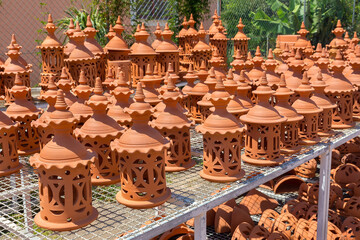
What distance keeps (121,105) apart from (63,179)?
98 centimetres

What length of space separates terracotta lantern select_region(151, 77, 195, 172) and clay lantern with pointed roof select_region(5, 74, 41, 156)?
1022mm

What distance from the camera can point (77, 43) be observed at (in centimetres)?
387

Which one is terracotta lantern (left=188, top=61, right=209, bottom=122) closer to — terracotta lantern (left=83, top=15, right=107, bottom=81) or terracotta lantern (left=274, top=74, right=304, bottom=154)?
terracotta lantern (left=274, top=74, right=304, bottom=154)

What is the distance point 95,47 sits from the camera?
165 inches

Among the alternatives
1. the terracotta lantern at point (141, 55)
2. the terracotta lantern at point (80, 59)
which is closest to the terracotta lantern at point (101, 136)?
the terracotta lantern at point (80, 59)

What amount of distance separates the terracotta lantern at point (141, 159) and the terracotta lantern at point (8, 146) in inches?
34.4

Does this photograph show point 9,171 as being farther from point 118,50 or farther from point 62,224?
point 118,50

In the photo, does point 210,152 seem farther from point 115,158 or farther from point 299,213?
point 299,213

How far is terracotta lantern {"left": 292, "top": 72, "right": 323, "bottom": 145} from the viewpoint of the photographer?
3395 millimetres

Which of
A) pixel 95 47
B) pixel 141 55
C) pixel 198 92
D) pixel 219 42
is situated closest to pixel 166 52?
pixel 141 55

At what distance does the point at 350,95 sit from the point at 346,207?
1.32m

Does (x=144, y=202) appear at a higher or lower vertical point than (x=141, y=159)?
lower

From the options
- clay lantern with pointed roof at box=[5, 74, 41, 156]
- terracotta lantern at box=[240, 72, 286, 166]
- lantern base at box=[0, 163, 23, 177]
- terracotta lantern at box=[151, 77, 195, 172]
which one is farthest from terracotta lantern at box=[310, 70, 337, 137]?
lantern base at box=[0, 163, 23, 177]

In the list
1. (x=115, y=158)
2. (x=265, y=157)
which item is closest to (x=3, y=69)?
(x=115, y=158)
